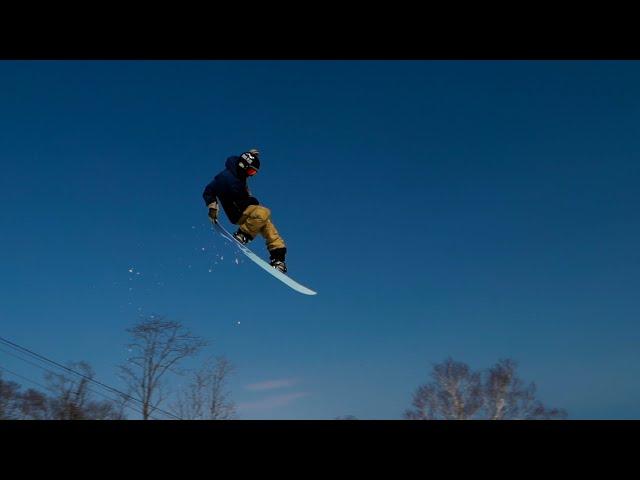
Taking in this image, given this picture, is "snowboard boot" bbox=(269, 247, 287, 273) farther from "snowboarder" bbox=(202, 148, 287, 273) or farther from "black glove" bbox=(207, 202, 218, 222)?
"black glove" bbox=(207, 202, 218, 222)

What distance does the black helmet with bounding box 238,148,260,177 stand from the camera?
7.86m

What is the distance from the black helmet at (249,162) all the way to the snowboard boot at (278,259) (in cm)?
143

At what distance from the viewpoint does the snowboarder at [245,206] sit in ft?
25.8

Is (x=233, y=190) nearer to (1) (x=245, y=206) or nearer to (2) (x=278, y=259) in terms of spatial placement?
(1) (x=245, y=206)

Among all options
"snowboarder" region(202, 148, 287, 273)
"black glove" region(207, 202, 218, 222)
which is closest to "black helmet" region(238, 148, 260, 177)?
"snowboarder" region(202, 148, 287, 273)

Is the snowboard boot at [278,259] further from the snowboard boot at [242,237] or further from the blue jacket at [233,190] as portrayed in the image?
the blue jacket at [233,190]

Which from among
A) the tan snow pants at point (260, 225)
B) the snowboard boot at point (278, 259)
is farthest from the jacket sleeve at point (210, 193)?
the snowboard boot at point (278, 259)

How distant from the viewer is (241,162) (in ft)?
25.8

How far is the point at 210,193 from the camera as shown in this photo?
27.2 feet

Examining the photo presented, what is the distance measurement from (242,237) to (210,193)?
1.05 metres
